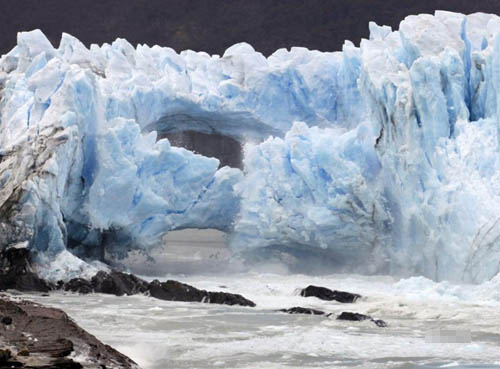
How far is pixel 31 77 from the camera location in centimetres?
1430

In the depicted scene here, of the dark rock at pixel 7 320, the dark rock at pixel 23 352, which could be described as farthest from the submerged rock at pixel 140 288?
the dark rock at pixel 23 352

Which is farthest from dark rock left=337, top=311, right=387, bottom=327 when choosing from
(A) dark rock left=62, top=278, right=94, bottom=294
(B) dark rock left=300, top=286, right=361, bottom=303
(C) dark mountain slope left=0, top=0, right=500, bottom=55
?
(C) dark mountain slope left=0, top=0, right=500, bottom=55

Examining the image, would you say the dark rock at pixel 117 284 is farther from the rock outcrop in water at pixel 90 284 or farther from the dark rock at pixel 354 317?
the dark rock at pixel 354 317

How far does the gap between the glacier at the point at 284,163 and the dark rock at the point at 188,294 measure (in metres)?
1.17

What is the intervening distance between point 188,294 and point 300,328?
268 centimetres

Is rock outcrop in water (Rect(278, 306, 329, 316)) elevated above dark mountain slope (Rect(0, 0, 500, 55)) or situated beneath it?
situated beneath

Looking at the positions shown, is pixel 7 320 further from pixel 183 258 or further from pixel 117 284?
pixel 183 258

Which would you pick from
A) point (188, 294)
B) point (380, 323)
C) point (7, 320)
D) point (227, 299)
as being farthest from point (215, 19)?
point (7, 320)

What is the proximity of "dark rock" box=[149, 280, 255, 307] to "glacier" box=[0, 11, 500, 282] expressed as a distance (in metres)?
1.17

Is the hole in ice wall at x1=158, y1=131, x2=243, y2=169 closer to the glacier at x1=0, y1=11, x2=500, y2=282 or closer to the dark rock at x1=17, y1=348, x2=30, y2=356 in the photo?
the glacier at x1=0, y1=11, x2=500, y2=282

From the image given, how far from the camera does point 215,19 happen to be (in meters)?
35.4

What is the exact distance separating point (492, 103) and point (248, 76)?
4453mm

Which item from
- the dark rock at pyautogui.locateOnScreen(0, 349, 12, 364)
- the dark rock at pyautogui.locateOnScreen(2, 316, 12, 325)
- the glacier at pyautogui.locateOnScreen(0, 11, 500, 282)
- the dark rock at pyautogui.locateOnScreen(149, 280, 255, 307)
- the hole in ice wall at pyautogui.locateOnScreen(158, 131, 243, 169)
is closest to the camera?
the dark rock at pyautogui.locateOnScreen(0, 349, 12, 364)

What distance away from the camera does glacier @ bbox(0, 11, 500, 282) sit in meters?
12.6
